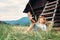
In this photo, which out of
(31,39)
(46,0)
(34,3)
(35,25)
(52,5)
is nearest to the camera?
(31,39)

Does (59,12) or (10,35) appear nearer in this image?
(10,35)

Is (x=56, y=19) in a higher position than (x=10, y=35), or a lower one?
lower

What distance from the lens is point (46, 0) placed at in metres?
14.4

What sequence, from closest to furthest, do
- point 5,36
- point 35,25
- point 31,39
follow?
point 31,39 < point 5,36 < point 35,25

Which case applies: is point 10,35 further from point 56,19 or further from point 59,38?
point 56,19

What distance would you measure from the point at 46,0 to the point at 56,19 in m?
2.97

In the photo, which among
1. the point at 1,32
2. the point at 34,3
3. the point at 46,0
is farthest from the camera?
the point at 34,3

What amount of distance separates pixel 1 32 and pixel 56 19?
6494 millimetres

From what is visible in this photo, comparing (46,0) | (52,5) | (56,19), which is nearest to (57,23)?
(56,19)

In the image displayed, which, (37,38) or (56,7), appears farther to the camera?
(56,7)

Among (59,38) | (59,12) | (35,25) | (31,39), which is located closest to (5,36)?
(31,39)

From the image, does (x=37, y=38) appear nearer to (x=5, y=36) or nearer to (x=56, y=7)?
(x=5, y=36)

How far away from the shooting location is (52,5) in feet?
40.1

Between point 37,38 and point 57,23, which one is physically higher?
point 37,38
